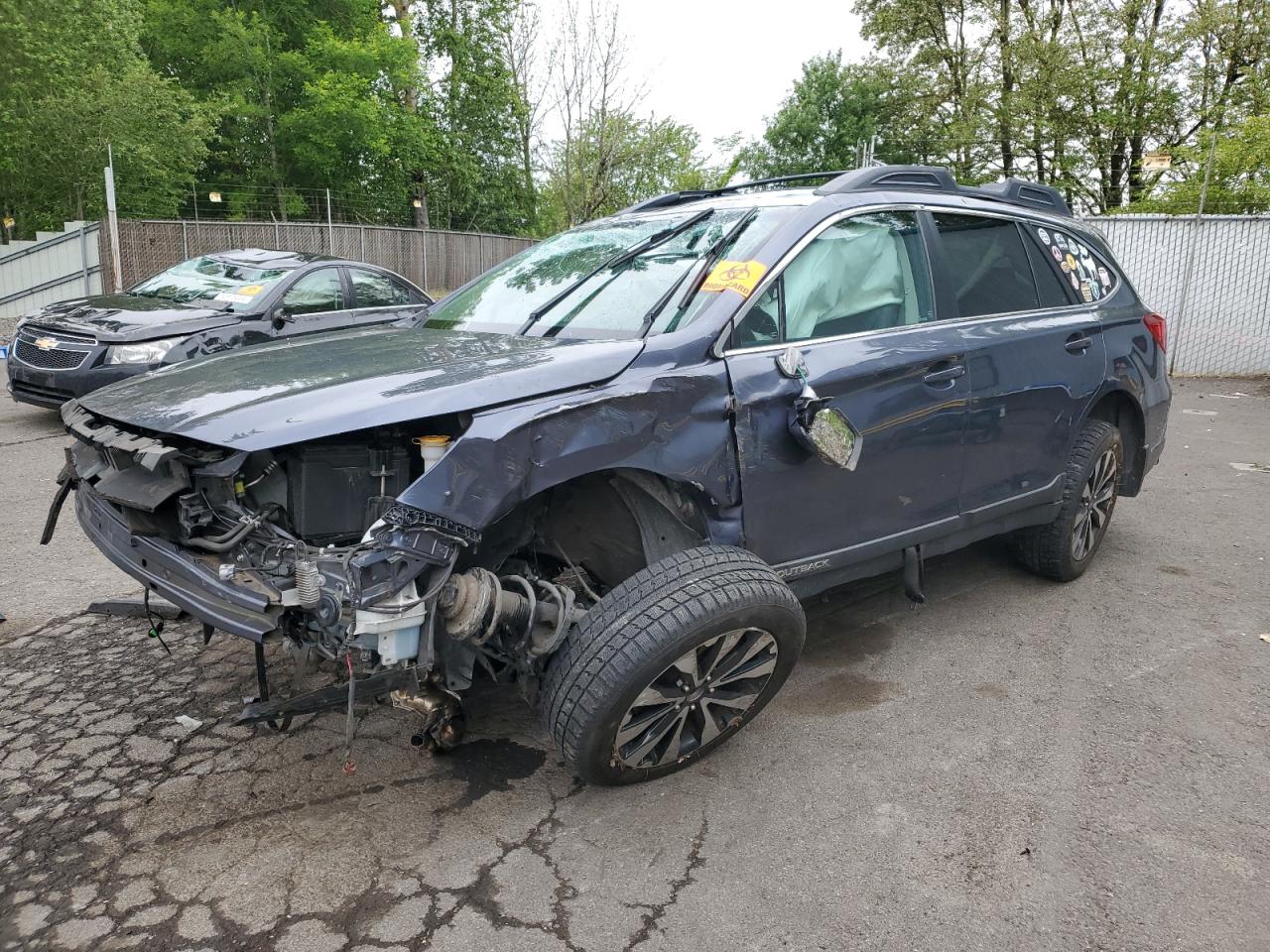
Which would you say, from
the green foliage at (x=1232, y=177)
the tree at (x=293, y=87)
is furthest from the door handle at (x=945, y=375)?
the tree at (x=293, y=87)

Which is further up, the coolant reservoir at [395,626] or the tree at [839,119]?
the tree at [839,119]

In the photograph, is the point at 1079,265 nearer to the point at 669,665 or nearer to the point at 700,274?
the point at 700,274

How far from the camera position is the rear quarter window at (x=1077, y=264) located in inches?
172

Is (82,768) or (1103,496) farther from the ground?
(1103,496)

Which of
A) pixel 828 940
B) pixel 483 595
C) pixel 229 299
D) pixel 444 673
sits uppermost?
pixel 229 299

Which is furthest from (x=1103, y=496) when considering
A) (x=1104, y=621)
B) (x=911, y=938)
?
(x=911, y=938)

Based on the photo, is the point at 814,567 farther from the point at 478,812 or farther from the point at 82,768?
the point at 82,768

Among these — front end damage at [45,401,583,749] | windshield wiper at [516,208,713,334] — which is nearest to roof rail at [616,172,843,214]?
windshield wiper at [516,208,713,334]

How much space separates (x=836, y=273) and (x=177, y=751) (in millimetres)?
2800

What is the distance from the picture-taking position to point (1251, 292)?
43.7ft

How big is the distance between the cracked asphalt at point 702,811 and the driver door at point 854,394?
71 cm

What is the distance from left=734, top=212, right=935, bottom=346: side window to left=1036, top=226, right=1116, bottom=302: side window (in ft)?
3.77

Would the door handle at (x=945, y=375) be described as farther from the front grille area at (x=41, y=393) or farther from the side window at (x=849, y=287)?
the front grille area at (x=41, y=393)

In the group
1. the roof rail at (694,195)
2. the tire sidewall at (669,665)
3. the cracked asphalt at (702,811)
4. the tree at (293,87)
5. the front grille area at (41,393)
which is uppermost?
the tree at (293,87)
